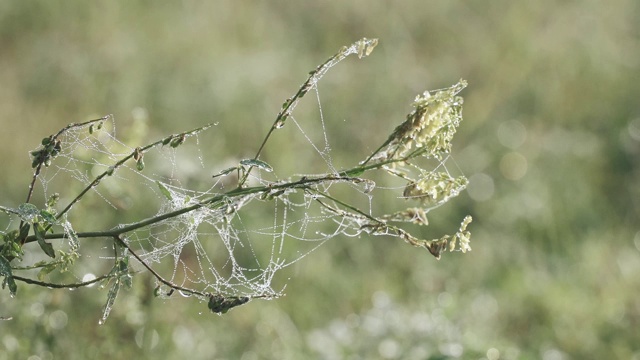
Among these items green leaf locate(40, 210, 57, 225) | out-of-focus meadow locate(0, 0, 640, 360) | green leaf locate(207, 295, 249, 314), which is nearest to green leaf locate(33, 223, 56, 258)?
green leaf locate(40, 210, 57, 225)

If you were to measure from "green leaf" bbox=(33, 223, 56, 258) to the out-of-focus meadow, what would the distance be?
898 millimetres

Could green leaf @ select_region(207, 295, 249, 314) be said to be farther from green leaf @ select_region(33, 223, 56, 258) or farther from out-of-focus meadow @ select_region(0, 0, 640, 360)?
out-of-focus meadow @ select_region(0, 0, 640, 360)

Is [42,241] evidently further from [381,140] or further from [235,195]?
[381,140]

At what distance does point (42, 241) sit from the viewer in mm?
1572

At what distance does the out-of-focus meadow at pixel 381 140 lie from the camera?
9.90ft

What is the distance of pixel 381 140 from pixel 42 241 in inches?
132

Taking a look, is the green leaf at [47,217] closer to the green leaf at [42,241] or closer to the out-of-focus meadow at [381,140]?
the green leaf at [42,241]

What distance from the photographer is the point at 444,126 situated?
159cm

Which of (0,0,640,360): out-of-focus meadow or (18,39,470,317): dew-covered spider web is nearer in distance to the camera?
(18,39,470,317): dew-covered spider web

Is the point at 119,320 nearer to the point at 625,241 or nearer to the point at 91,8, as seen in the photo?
the point at 625,241

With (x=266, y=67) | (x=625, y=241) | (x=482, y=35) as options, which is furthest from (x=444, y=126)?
(x=482, y=35)

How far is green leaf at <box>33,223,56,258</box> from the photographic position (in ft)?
5.17

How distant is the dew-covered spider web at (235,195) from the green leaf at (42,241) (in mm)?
38

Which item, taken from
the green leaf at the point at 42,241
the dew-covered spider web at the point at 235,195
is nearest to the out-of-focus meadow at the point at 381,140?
the dew-covered spider web at the point at 235,195
